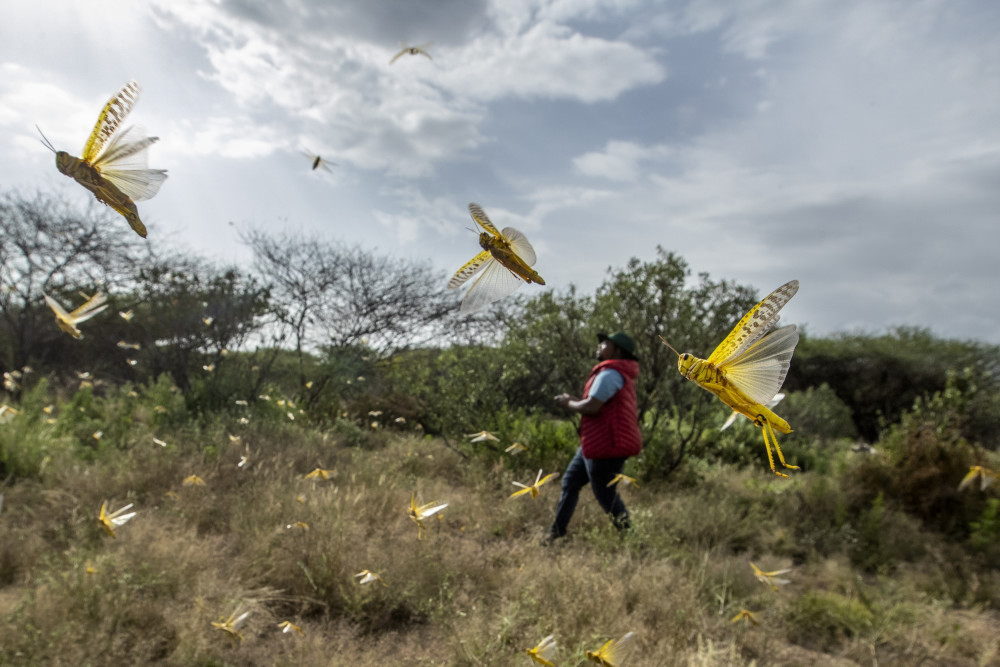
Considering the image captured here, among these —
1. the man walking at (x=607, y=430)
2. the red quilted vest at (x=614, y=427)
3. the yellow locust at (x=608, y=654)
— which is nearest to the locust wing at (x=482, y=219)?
the yellow locust at (x=608, y=654)

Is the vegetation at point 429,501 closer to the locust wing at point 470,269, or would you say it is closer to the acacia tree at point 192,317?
the acacia tree at point 192,317

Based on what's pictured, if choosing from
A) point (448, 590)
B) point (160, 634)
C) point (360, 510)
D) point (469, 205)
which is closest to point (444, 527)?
point (360, 510)

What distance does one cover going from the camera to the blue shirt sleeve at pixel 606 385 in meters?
4.09

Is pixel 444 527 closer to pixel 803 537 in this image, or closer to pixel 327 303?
pixel 803 537

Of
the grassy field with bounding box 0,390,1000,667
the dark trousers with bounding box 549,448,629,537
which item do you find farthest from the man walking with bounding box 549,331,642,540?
the grassy field with bounding box 0,390,1000,667

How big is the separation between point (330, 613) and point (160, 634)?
912 mm

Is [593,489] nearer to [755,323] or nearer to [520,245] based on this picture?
[520,245]

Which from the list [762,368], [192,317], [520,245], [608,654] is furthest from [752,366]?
[192,317]

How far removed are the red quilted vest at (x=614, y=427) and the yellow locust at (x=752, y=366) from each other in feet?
12.0

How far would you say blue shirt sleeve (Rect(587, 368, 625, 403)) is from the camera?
13.4 ft

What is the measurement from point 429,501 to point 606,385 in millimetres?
2109

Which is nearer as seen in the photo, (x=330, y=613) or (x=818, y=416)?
(x=330, y=613)

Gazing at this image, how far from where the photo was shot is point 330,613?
337 centimetres

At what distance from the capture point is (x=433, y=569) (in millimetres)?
3617
